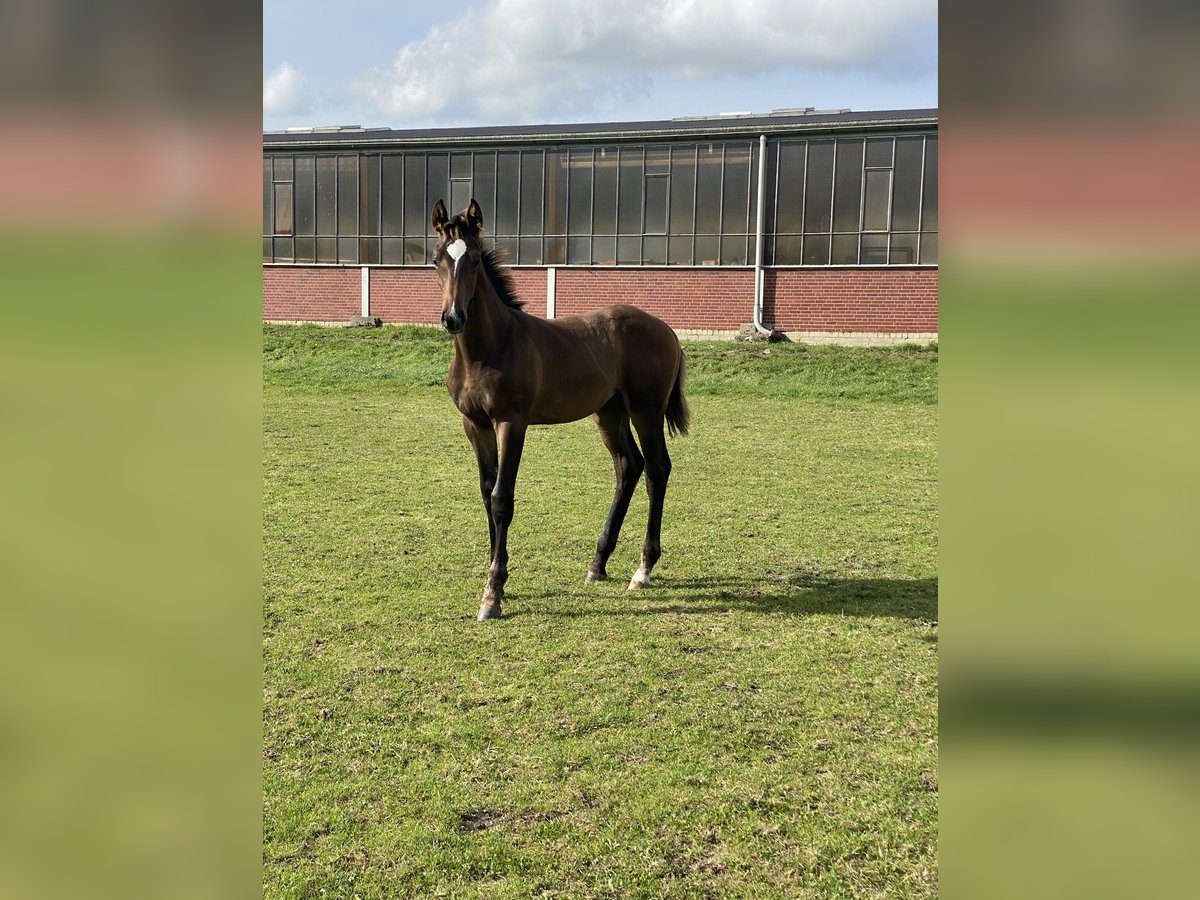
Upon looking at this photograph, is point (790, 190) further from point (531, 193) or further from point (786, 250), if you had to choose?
point (531, 193)

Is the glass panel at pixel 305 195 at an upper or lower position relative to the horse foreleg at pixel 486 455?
upper

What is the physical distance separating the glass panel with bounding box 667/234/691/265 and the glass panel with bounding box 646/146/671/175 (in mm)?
1710

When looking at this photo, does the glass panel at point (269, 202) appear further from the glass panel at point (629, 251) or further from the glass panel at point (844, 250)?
the glass panel at point (844, 250)

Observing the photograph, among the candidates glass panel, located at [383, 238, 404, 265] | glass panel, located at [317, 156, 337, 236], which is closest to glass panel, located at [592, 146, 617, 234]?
glass panel, located at [383, 238, 404, 265]

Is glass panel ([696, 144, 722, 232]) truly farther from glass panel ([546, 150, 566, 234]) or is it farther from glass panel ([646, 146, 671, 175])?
glass panel ([546, 150, 566, 234])

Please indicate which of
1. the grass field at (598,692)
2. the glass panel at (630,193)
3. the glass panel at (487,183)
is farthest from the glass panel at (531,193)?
the grass field at (598,692)

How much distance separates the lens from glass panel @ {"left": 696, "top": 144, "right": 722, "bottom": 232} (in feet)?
80.2

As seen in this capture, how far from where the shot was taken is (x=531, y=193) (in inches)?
1016

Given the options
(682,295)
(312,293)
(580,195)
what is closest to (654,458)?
(682,295)

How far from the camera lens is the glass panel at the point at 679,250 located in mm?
24812

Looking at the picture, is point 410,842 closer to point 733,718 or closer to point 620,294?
point 733,718

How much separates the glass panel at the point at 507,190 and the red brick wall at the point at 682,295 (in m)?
1.38
